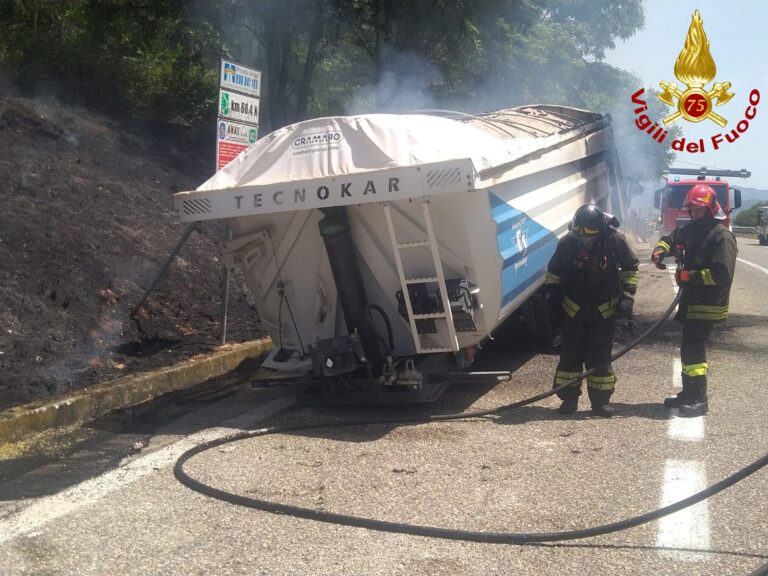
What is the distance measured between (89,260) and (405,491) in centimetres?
505

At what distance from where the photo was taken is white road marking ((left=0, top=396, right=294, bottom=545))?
447cm

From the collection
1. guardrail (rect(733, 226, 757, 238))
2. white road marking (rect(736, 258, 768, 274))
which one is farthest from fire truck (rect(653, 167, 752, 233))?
guardrail (rect(733, 226, 757, 238))

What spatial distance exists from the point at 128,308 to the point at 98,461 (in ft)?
10.1

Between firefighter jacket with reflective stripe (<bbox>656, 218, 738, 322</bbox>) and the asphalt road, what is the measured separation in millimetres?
778

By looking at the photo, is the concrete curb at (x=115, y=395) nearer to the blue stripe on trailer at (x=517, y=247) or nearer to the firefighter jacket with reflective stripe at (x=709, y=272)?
the blue stripe on trailer at (x=517, y=247)

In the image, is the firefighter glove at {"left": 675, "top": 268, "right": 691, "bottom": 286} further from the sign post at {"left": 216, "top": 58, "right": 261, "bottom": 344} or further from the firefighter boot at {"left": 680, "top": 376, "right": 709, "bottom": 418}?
the sign post at {"left": 216, "top": 58, "right": 261, "bottom": 344}

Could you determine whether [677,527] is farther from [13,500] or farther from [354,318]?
[13,500]

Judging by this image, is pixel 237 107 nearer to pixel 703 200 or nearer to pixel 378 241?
pixel 378 241

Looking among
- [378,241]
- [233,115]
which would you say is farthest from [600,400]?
[233,115]

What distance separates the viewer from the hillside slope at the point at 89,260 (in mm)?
7363

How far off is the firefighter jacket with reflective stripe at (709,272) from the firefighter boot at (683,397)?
50 cm

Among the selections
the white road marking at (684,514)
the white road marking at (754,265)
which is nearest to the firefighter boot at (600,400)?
the white road marking at (684,514)

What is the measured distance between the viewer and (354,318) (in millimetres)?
6809

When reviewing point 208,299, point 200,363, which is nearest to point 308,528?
point 200,363
